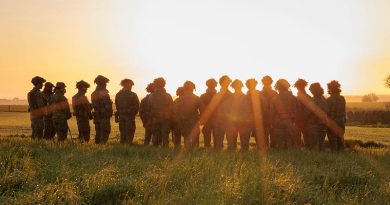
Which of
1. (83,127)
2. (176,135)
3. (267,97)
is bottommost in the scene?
(176,135)

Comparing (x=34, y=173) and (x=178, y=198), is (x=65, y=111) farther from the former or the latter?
(x=178, y=198)

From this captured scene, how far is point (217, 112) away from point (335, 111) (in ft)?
13.5

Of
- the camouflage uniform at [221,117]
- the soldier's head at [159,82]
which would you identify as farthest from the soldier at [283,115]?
the soldier's head at [159,82]

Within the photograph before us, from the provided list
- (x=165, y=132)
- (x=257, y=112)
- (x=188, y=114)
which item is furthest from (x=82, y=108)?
(x=257, y=112)

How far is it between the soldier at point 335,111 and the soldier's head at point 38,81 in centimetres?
988

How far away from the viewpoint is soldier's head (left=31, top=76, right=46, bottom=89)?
16.1m

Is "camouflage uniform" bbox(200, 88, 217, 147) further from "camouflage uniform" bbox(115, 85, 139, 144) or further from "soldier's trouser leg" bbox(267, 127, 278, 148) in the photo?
"camouflage uniform" bbox(115, 85, 139, 144)

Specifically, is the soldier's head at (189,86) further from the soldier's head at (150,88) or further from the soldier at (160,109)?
the soldier's head at (150,88)

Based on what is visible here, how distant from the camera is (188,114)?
51.9 ft

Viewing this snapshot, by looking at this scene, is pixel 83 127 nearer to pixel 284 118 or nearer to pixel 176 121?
pixel 176 121

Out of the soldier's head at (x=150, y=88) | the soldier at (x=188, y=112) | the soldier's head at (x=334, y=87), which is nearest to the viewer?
the soldier at (x=188, y=112)

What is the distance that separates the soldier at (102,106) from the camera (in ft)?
53.7

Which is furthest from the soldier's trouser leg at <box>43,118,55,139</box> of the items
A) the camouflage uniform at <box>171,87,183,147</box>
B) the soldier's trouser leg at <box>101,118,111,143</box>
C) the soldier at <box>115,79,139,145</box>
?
the camouflage uniform at <box>171,87,183,147</box>

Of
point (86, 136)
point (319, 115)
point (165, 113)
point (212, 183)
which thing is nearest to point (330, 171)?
point (212, 183)
